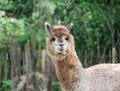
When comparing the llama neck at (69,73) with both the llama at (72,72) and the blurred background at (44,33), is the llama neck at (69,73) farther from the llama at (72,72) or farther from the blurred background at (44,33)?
the blurred background at (44,33)

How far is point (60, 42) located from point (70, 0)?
22.5 feet

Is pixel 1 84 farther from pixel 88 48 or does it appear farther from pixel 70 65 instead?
pixel 70 65

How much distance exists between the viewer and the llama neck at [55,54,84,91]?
6.75m

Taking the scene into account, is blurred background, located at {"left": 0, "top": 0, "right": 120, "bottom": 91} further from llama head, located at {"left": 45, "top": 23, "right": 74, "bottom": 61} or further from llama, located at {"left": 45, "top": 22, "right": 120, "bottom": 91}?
llama head, located at {"left": 45, "top": 23, "right": 74, "bottom": 61}

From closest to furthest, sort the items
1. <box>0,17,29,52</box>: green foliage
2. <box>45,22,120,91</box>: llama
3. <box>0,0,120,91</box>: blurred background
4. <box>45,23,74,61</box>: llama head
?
<box>45,23,74,61</box>: llama head < <box>45,22,120,91</box>: llama < <box>0,0,120,91</box>: blurred background < <box>0,17,29,52</box>: green foliage

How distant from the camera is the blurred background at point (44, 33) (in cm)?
991

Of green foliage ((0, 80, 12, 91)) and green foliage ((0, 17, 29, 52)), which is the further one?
green foliage ((0, 17, 29, 52))

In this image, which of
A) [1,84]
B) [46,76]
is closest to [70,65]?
[46,76]

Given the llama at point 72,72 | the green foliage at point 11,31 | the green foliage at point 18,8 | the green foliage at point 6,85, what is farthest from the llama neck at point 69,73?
the green foliage at point 18,8

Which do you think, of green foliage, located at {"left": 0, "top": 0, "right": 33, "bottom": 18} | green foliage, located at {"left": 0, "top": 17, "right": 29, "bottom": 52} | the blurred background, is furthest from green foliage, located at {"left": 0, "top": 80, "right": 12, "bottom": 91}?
green foliage, located at {"left": 0, "top": 0, "right": 33, "bottom": 18}

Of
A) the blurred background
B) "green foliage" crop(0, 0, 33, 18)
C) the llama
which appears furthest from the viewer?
"green foliage" crop(0, 0, 33, 18)

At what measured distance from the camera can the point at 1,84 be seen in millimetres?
10656

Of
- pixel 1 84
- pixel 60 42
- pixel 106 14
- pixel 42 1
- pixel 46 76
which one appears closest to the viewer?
pixel 60 42

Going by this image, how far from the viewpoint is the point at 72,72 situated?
6.83 m
